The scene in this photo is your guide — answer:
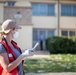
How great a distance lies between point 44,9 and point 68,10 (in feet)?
9.13

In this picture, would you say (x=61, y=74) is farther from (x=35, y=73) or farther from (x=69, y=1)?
(x=69, y=1)

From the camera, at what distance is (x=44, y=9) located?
32.2 m

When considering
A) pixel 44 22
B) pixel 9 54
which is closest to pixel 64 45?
pixel 44 22

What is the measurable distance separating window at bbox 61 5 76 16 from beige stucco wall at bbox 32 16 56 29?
161cm

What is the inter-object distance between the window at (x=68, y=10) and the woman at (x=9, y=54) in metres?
28.6

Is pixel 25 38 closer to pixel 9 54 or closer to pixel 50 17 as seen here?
pixel 50 17

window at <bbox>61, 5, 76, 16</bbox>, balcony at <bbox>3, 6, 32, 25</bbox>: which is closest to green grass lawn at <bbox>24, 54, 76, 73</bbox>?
balcony at <bbox>3, 6, 32, 25</bbox>

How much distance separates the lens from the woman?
3.75 m

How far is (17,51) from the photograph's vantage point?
4.04 metres

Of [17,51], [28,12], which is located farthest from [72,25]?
[17,51]

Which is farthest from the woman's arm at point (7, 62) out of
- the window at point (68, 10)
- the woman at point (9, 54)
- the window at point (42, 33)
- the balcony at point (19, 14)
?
the window at point (68, 10)

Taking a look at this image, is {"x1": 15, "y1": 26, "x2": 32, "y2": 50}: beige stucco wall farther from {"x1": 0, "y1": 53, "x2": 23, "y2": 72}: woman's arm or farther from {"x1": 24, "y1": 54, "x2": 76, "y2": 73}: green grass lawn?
{"x1": 0, "y1": 53, "x2": 23, "y2": 72}: woman's arm

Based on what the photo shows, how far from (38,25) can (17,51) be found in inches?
1069

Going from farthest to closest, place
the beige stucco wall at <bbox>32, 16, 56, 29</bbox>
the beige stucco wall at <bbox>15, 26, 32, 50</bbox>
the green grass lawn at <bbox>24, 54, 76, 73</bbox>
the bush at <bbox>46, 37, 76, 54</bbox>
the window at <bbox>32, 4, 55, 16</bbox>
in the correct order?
the window at <bbox>32, 4, 55, 16</bbox>, the beige stucco wall at <bbox>32, 16, 56, 29</bbox>, the beige stucco wall at <bbox>15, 26, 32, 50</bbox>, the bush at <bbox>46, 37, 76, 54</bbox>, the green grass lawn at <bbox>24, 54, 76, 73</bbox>
